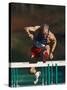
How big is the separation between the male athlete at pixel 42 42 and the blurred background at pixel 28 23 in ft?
0.09

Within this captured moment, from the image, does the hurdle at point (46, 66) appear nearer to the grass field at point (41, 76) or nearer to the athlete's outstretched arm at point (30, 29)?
the grass field at point (41, 76)

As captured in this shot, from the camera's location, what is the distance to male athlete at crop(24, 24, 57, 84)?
191cm

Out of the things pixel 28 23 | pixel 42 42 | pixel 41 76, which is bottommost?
pixel 41 76

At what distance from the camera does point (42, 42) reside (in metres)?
1.92

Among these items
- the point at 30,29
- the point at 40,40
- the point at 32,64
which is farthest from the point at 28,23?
the point at 32,64

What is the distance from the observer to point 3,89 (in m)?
1.85

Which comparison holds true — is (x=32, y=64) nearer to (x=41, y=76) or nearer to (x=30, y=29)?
(x=41, y=76)

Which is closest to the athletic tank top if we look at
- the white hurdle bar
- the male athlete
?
the male athlete

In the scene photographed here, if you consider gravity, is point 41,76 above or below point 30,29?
below

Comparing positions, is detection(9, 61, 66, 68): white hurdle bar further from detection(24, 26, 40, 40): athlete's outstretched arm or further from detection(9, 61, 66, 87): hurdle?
detection(24, 26, 40, 40): athlete's outstretched arm

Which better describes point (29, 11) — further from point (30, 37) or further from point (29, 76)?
point (29, 76)

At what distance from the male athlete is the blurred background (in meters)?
0.03

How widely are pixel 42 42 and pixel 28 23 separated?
17 centimetres

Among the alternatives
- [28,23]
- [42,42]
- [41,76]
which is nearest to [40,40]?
[42,42]
